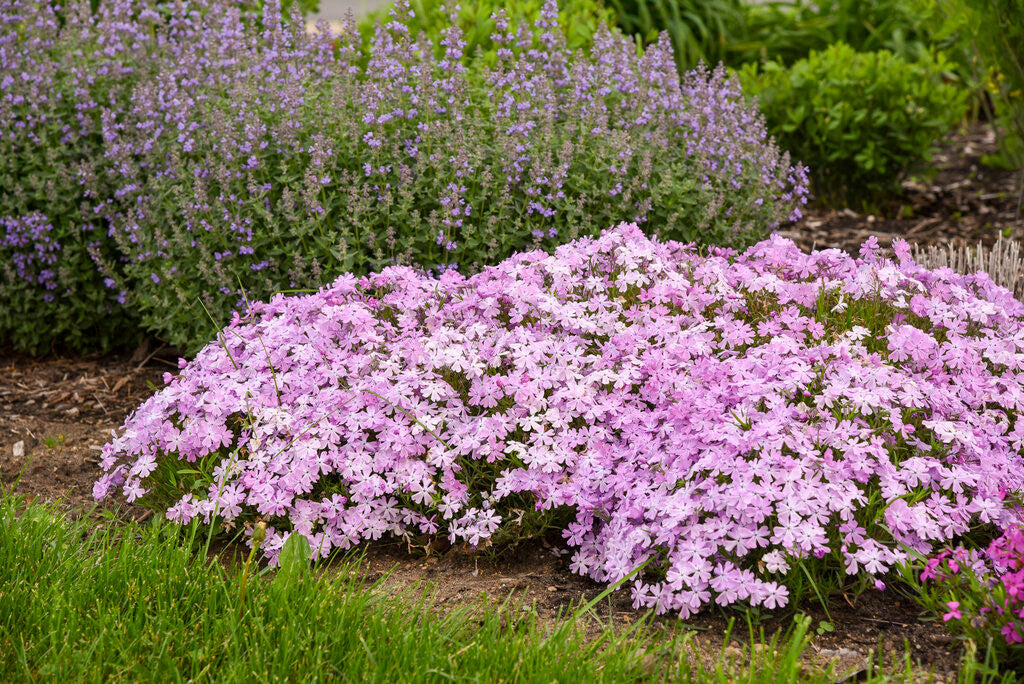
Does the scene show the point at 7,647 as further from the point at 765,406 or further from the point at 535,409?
the point at 765,406

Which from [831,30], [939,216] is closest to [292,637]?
[939,216]

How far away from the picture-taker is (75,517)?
3561mm

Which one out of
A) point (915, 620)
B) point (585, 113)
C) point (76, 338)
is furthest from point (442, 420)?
point (76, 338)

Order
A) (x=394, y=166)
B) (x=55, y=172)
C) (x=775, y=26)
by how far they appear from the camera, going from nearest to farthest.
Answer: (x=394, y=166) < (x=55, y=172) < (x=775, y=26)

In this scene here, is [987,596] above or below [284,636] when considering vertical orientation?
above

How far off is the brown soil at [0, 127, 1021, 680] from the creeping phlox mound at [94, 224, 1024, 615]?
11 cm

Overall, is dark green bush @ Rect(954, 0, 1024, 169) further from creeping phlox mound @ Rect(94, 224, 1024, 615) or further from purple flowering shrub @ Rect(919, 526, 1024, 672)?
purple flowering shrub @ Rect(919, 526, 1024, 672)

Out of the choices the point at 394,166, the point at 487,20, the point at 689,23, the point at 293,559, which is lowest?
the point at 293,559

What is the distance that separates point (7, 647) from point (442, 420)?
53.9 inches

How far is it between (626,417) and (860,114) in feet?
15.3

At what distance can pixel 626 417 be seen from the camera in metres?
3.06

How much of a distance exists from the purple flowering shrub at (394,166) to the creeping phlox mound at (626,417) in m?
0.52

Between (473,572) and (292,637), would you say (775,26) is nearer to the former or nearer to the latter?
(473,572)

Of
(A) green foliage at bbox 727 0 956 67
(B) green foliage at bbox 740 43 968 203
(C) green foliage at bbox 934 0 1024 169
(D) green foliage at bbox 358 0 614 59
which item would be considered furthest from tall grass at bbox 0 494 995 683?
(A) green foliage at bbox 727 0 956 67
